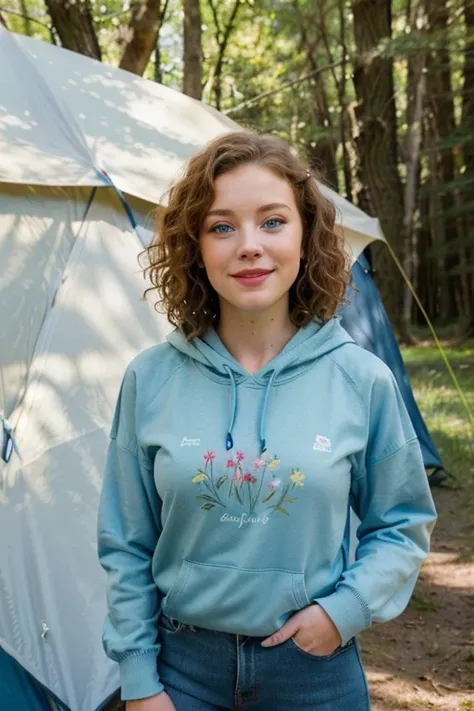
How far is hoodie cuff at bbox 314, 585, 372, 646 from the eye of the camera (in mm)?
1374

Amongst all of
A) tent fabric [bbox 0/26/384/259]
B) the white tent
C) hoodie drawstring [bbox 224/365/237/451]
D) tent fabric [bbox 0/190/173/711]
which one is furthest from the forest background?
hoodie drawstring [bbox 224/365/237/451]

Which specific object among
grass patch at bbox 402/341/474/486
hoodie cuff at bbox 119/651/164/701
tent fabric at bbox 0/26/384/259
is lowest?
grass patch at bbox 402/341/474/486

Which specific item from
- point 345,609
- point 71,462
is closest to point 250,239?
point 345,609

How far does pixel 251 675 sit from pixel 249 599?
14 centimetres

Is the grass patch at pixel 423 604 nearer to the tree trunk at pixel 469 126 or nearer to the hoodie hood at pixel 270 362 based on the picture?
the hoodie hood at pixel 270 362

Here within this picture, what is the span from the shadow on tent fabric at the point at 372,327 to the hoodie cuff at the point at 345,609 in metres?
3.33

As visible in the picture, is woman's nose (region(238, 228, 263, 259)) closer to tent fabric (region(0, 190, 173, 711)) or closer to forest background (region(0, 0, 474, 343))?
tent fabric (region(0, 190, 173, 711))

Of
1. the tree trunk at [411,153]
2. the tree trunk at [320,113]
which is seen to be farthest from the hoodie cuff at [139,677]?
the tree trunk at [320,113]

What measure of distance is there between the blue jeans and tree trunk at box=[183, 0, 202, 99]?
8009 millimetres

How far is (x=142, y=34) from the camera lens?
6715mm

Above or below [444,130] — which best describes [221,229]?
below

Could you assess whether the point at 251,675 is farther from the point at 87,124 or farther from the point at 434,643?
the point at 87,124

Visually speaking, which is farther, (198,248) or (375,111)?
(375,111)

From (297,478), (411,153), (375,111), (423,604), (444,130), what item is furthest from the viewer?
(444,130)
